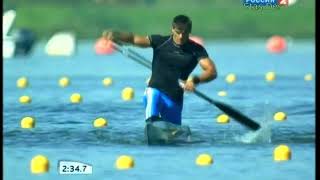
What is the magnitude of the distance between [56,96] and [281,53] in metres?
19.5

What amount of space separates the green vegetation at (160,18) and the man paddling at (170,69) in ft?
114

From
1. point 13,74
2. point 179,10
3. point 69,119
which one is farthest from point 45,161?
point 179,10

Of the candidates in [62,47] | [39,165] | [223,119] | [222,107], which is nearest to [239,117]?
[222,107]

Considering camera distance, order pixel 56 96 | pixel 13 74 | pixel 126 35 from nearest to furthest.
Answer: pixel 126 35
pixel 56 96
pixel 13 74

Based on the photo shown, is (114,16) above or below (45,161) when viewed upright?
above

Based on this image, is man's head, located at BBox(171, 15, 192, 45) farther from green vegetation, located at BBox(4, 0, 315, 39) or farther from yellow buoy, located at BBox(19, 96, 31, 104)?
green vegetation, located at BBox(4, 0, 315, 39)

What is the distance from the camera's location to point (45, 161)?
13.1 meters

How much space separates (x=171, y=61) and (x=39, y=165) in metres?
2.54

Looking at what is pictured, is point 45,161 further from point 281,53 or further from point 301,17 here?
point 301,17

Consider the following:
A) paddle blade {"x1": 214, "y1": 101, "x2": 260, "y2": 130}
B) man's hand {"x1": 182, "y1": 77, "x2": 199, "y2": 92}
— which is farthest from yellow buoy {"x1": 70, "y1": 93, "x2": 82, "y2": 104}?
man's hand {"x1": 182, "y1": 77, "x2": 199, "y2": 92}

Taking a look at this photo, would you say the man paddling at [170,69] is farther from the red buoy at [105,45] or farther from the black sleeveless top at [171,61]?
the red buoy at [105,45]

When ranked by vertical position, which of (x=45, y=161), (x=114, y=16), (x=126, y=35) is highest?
(x=114, y=16)

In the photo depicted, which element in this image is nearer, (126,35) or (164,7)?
(126,35)

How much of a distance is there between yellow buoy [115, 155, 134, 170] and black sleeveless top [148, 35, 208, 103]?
1.70 metres
